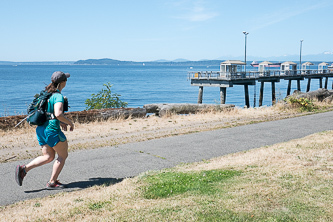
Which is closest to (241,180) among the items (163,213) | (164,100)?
(163,213)

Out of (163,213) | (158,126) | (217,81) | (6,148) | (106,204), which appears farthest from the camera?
(217,81)

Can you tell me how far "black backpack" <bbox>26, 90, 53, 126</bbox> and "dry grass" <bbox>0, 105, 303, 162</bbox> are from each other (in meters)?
2.85

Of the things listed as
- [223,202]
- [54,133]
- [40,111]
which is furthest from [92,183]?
[223,202]

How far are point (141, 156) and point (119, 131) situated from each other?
4124mm

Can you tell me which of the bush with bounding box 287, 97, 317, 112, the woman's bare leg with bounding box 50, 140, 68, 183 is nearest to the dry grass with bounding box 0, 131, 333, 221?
the woman's bare leg with bounding box 50, 140, 68, 183

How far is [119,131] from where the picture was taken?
11719mm

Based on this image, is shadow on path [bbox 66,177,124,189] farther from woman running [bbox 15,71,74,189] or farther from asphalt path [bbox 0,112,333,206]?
woman running [bbox 15,71,74,189]

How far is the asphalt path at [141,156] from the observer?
583cm

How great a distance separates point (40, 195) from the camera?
17.5 ft

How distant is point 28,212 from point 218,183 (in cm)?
268

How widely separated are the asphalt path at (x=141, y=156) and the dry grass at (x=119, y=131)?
770 millimetres

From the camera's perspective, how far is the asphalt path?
19.1 ft

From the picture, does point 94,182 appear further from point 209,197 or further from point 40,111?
point 209,197

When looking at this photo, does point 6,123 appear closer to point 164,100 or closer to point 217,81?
point 217,81
